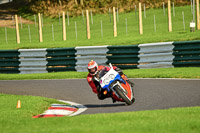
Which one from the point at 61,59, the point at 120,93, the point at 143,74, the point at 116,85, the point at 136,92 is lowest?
the point at 136,92

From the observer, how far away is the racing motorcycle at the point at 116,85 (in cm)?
1098

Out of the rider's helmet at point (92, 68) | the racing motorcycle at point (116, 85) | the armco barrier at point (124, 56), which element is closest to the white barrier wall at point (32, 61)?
the armco barrier at point (124, 56)

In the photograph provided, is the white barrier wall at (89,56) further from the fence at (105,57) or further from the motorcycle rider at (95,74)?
the motorcycle rider at (95,74)

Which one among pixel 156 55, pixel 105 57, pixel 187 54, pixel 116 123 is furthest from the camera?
pixel 105 57

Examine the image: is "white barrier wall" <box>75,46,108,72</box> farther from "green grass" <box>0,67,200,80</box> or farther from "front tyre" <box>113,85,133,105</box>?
"front tyre" <box>113,85,133,105</box>

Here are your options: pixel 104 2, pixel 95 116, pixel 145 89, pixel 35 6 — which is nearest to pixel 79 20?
pixel 104 2

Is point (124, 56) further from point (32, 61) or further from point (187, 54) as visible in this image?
point (32, 61)

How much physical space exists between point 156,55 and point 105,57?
7.17ft

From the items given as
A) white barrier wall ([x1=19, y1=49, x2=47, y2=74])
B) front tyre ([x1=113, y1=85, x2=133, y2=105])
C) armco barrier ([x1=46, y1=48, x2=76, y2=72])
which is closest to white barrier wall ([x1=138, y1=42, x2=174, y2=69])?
armco barrier ([x1=46, y1=48, x2=76, y2=72])

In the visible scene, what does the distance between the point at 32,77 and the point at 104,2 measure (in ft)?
93.7

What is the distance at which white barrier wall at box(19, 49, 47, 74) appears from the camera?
21203 millimetres

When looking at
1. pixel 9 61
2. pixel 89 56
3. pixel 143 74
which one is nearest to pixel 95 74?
pixel 143 74

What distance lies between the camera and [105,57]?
19.5m

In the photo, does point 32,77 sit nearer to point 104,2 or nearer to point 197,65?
point 197,65
